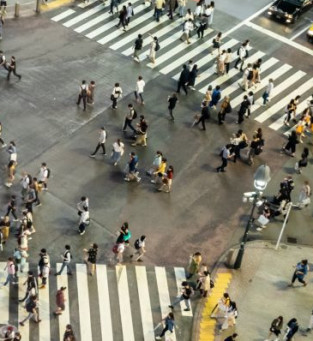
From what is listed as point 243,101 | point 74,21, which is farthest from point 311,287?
point 74,21

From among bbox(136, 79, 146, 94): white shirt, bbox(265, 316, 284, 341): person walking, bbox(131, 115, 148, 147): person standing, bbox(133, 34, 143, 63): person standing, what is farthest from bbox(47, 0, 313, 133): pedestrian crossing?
bbox(265, 316, 284, 341): person walking

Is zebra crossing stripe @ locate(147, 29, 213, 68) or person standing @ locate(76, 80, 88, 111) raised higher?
person standing @ locate(76, 80, 88, 111)

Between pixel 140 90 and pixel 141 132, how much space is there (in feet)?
11.2


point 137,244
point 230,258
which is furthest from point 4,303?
point 230,258

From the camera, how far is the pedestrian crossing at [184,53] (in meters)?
46.1

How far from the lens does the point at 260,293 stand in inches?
1387

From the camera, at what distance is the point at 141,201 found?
38.5 meters

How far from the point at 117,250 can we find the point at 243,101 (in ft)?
41.0

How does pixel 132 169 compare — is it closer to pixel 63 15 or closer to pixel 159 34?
pixel 159 34

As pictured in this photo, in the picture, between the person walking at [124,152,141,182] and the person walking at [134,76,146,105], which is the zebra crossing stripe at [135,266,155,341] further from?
the person walking at [134,76,146,105]

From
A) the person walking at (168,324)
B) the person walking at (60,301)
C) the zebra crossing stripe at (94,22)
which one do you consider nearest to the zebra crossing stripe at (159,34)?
the zebra crossing stripe at (94,22)

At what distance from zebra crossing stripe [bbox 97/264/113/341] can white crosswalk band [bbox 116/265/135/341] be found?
503 millimetres

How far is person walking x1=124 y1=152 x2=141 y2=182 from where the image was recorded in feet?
126

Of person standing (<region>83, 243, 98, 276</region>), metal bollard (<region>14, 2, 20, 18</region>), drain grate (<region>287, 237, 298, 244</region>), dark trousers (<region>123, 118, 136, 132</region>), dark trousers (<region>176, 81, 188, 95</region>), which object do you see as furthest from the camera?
metal bollard (<region>14, 2, 20, 18</region>)
